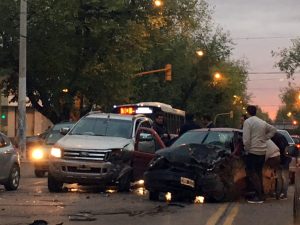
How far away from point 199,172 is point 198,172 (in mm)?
20

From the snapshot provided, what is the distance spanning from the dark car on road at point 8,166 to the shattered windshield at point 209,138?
4.13 metres

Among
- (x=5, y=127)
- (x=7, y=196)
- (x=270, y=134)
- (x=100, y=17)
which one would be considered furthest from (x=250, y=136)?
(x=5, y=127)

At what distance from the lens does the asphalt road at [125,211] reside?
399 inches

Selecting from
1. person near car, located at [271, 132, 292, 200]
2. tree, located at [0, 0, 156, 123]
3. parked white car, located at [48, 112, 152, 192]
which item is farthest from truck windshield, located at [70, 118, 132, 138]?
tree, located at [0, 0, 156, 123]

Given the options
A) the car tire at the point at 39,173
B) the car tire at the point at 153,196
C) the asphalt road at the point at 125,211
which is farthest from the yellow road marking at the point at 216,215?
the car tire at the point at 39,173

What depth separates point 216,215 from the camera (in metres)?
10.8

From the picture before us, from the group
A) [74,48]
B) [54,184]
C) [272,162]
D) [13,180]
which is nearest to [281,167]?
[272,162]

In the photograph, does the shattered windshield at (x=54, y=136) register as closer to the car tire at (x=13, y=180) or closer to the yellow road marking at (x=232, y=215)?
the car tire at (x=13, y=180)

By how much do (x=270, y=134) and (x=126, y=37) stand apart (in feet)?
67.7

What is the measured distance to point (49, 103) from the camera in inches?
1374

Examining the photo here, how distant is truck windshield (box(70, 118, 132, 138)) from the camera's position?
→ 15742mm

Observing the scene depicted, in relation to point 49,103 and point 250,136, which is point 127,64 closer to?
point 49,103

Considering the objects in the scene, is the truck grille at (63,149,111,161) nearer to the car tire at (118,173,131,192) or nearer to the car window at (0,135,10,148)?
the car tire at (118,173,131,192)

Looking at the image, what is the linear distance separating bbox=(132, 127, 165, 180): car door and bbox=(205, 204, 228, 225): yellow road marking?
3559 mm
